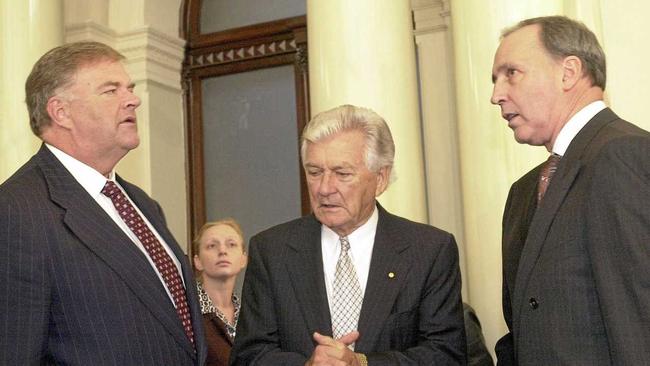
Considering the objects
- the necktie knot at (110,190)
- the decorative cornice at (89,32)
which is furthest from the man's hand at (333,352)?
the decorative cornice at (89,32)

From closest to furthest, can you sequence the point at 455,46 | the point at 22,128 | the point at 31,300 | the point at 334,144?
the point at 31,300
the point at 334,144
the point at 455,46
the point at 22,128

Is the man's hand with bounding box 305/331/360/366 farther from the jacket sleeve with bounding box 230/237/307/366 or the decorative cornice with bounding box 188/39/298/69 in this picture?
the decorative cornice with bounding box 188/39/298/69

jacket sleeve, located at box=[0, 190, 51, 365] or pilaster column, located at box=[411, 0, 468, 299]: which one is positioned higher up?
pilaster column, located at box=[411, 0, 468, 299]

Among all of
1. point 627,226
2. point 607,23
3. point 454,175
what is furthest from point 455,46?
point 627,226

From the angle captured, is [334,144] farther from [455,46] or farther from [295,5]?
[295,5]

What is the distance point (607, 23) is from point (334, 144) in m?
2.12

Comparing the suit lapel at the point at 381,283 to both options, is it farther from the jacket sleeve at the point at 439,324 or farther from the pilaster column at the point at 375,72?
the pilaster column at the point at 375,72

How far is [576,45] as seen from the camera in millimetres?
2699

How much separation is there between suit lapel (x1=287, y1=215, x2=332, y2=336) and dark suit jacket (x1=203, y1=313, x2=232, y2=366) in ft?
3.86

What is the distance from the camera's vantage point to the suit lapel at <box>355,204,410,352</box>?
9.70 ft

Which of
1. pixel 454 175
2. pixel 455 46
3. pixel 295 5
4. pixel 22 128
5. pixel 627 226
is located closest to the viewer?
pixel 627 226

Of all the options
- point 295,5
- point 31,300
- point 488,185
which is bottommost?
point 31,300

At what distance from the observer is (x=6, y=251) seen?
2568 mm

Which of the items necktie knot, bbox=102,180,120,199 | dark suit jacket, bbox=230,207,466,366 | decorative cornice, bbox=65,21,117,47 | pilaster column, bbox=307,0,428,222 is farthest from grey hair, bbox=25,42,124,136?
decorative cornice, bbox=65,21,117,47
